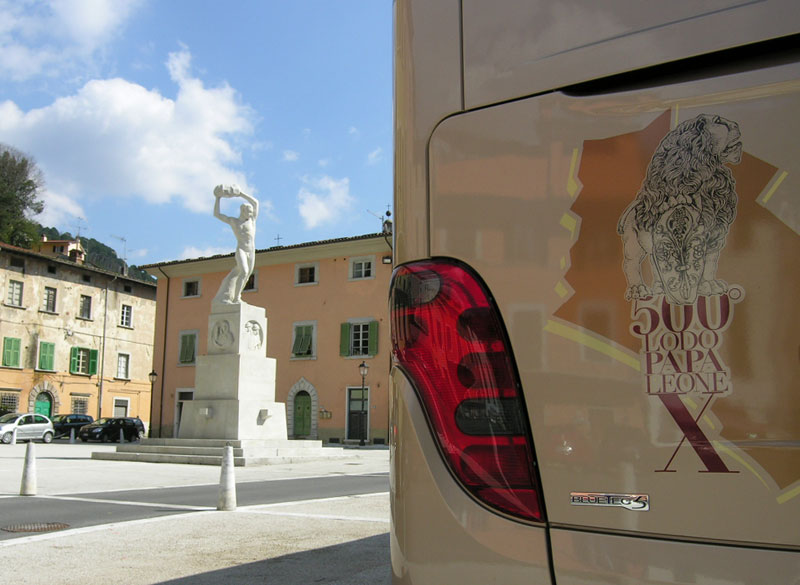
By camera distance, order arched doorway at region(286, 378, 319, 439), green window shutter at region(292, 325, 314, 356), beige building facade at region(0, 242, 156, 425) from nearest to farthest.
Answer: arched doorway at region(286, 378, 319, 439)
green window shutter at region(292, 325, 314, 356)
beige building facade at region(0, 242, 156, 425)

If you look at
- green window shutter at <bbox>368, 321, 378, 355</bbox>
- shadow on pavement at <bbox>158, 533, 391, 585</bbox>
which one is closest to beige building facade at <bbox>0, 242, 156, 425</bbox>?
green window shutter at <bbox>368, 321, 378, 355</bbox>

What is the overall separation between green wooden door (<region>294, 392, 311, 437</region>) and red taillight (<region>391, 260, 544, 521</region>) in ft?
117

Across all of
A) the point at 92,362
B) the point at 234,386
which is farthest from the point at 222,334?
the point at 92,362

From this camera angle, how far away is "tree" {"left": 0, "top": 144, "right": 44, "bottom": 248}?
6378 centimetres

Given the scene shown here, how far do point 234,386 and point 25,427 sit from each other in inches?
708

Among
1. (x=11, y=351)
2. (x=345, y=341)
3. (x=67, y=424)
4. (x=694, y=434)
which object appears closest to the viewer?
(x=694, y=434)

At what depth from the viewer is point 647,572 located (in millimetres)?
1378

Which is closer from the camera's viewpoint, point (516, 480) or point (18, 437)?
point (516, 480)

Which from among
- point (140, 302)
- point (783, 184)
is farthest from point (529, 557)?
point (140, 302)

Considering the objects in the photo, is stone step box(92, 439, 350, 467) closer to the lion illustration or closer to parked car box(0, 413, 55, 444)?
parked car box(0, 413, 55, 444)

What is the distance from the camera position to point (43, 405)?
4541 cm

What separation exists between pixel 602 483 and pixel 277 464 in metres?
18.4

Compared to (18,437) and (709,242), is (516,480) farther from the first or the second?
(18,437)

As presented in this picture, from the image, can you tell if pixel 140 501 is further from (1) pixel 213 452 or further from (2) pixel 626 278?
(2) pixel 626 278
